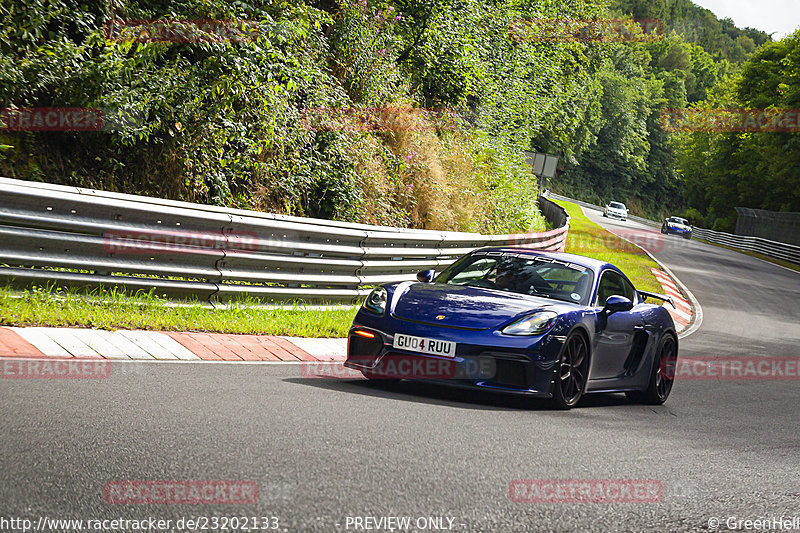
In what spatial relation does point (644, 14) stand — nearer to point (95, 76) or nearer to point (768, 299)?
point (768, 299)

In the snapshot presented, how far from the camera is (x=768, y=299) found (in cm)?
2567

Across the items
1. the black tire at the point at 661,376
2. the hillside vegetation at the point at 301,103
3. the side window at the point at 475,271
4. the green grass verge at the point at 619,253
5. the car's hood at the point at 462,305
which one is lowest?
the green grass verge at the point at 619,253

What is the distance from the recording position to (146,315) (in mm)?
8664

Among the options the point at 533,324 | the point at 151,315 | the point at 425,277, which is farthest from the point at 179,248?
the point at 533,324

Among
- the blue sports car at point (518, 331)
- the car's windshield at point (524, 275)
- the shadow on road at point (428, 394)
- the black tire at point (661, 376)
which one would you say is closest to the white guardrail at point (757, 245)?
the black tire at point (661, 376)

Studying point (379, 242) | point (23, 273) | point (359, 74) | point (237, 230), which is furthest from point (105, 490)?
point (359, 74)

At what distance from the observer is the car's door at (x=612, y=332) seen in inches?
309

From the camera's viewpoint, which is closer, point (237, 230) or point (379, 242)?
point (237, 230)

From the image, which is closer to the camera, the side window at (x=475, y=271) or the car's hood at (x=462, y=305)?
the car's hood at (x=462, y=305)

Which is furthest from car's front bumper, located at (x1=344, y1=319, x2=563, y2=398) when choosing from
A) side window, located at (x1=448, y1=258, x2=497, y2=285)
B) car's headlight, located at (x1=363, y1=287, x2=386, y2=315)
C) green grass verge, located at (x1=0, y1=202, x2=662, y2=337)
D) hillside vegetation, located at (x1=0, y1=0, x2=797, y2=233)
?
hillside vegetation, located at (x1=0, y1=0, x2=797, y2=233)

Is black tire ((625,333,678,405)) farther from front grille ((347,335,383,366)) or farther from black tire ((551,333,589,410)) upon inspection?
front grille ((347,335,383,366))

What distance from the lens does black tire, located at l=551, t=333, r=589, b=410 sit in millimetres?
7090

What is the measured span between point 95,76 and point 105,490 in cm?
773

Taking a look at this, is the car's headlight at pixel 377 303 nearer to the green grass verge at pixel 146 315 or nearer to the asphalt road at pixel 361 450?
the asphalt road at pixel 361 450
